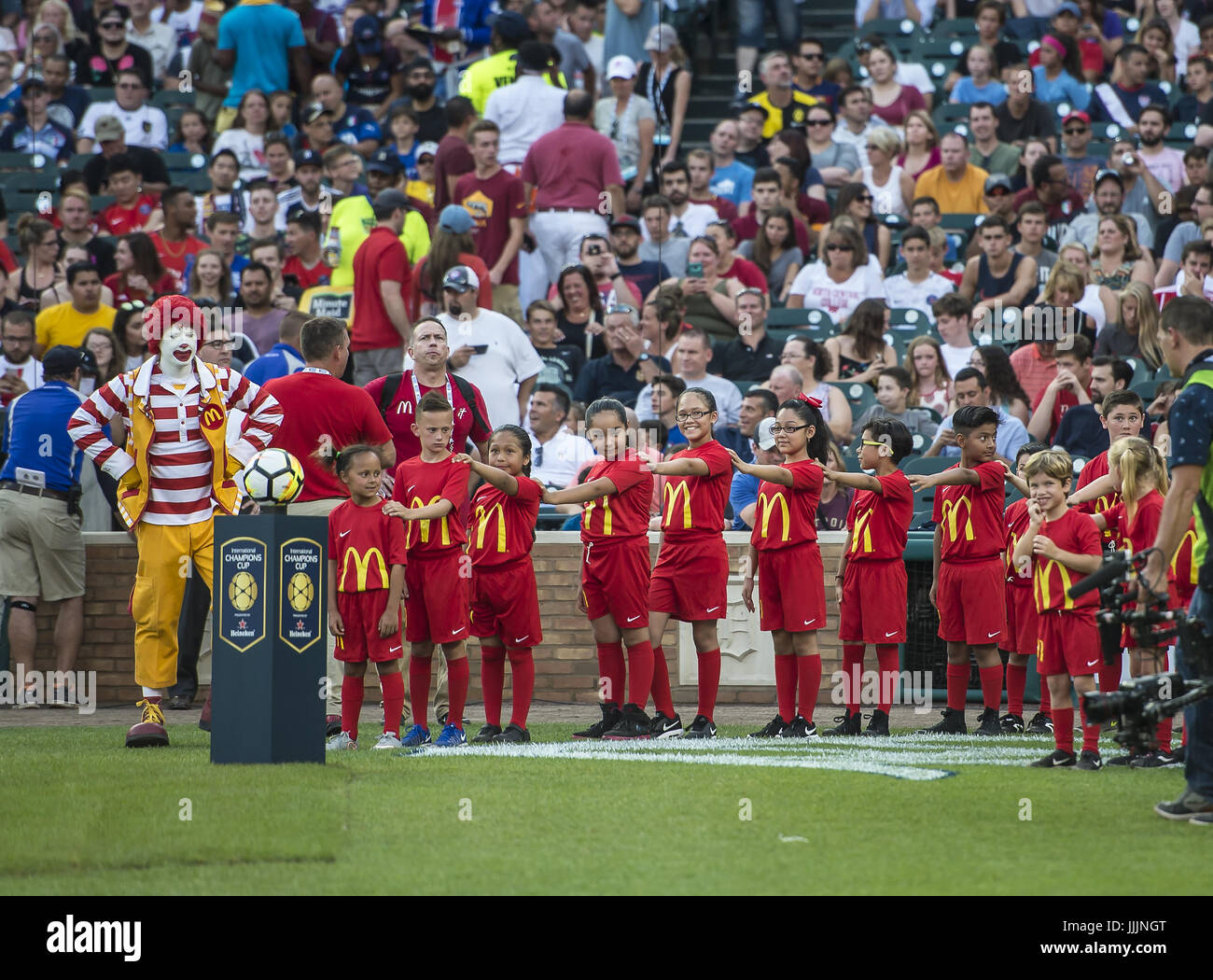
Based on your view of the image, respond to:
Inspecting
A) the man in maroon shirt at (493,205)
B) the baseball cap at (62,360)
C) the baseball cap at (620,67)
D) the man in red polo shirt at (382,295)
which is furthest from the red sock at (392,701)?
the baseball cap at (620,67)

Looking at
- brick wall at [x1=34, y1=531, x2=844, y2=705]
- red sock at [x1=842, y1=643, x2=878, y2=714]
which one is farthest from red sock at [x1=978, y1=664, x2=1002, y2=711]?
brick wall at [x1=34, y1=531, x2=844, y2=705]

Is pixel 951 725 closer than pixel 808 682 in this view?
No

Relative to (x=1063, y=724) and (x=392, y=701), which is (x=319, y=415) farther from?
(x=1063, y=724)

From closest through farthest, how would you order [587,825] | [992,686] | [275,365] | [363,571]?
[587,825]
[363,571]
[992,686]
[275,365]

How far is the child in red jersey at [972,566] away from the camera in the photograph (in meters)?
9.78

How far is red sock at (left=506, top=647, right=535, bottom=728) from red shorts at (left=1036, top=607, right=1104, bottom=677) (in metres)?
2.77

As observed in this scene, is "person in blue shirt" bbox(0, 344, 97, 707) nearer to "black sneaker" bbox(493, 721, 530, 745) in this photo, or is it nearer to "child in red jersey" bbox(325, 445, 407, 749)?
"child in red jersey" bbox(325, 445, 407, 749)

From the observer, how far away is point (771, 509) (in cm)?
962

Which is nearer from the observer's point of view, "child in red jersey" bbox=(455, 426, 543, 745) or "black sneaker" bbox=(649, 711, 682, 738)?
"child in red jersey" bbox=(455, 426, 543, 745)

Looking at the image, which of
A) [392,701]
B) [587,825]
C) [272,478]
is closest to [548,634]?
[392,701]

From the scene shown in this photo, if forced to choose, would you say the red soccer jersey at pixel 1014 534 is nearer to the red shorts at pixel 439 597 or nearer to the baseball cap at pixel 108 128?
the red shorts at pixel 439 597

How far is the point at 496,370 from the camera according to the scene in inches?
487

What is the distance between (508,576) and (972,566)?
284cm

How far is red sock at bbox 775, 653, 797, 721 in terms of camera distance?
9664 mm
